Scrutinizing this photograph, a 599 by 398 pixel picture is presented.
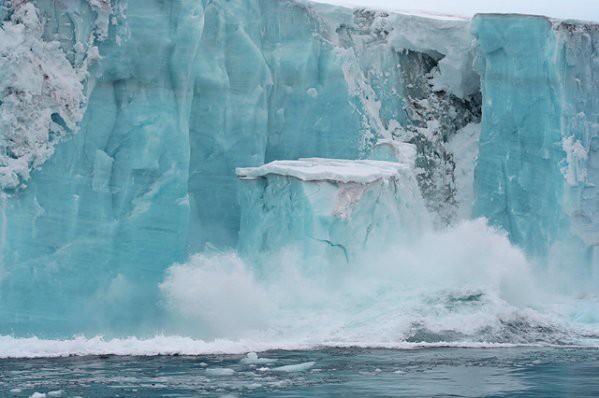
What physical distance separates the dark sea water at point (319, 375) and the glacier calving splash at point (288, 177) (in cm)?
117

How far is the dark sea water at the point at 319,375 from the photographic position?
10.9m

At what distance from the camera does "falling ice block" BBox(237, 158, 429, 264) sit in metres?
16.5

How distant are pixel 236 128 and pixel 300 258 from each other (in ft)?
9.21

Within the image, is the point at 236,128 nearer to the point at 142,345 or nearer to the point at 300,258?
the point at 300,258

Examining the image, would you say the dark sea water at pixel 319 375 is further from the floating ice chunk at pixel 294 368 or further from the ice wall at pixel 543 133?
the ice wall at pixel 543 133

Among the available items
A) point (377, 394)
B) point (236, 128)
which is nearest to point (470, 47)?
point (236, 128)

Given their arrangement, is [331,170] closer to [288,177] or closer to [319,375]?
[288,177]

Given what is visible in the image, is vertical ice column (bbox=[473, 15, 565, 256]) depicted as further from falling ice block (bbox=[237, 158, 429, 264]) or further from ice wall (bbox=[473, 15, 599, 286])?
falling ice block (bbox=[237, 158, 429, 264])

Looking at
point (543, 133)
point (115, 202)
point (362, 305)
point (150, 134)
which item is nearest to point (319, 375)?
point (362, 305)

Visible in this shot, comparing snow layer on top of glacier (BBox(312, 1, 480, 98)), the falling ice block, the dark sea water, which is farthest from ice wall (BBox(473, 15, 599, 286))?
the dark sea water

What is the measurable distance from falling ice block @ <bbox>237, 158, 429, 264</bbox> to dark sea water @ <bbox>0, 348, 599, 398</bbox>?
2534 mm

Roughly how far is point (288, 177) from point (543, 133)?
508 cm

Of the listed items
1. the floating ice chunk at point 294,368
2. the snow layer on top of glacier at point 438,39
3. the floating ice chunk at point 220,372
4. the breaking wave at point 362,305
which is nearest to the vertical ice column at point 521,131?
the snow layer on top of glacier at point 438,39

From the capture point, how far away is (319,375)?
12.1 metres
